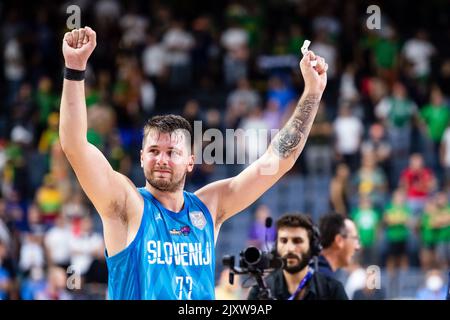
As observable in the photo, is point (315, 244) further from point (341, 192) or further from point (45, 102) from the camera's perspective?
point (45, 102)

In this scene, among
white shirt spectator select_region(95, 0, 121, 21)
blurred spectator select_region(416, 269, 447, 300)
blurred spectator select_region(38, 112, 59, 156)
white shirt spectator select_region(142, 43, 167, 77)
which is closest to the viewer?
blurred spectator select_region(416, 269, 447, 300)

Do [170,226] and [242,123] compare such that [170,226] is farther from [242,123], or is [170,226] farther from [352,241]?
[242,123]

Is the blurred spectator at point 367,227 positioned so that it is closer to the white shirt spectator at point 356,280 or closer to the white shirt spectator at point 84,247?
the white shirt spectator at point 356,280

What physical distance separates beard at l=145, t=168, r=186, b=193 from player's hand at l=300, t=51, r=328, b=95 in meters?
1.11

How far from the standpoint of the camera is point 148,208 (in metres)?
6.21

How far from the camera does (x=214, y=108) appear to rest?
66.8 feet

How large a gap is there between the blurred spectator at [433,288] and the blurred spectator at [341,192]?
2156mm

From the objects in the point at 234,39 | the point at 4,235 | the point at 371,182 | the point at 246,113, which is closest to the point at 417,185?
the point at 371,182

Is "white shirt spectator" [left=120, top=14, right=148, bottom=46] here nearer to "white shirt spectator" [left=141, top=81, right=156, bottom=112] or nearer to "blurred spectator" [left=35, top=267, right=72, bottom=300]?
"white shirt spectator" [left=141, top=81, right=156, bottom=112]

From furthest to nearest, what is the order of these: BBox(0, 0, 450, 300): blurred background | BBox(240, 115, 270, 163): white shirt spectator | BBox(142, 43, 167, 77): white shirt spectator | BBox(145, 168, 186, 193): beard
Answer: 1. BBox(142, 43, 167, 77): white shirt spectator
2. BBox(0, 0, 450, 300): blurred background
3. BBox(240, 115, 270, 163): white shirt spectator
4. BBox(145, 168, 186, 193): beard

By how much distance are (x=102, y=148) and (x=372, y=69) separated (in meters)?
5.87

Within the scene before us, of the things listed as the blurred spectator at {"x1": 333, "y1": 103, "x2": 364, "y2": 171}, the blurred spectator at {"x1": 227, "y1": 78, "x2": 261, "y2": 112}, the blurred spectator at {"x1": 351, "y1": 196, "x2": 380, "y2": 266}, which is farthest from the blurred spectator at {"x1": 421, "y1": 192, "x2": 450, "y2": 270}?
the blurred spectator at {"x1": 227, "y1": 78, "x2": 261, "y2": 112}

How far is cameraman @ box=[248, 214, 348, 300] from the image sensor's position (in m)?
8.25

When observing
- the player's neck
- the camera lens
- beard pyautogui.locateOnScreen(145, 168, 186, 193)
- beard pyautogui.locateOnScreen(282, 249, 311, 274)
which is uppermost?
beard pyautogui.locateOnScreen(145, 168, 186, 193)
